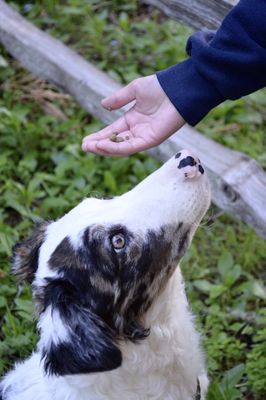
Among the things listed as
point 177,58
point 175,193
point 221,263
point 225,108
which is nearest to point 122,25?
point 177,58

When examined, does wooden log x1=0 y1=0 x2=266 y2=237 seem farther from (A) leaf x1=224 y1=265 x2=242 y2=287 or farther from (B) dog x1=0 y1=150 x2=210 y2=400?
(B) dog x1=0 y1=150 x2=210 y2=400

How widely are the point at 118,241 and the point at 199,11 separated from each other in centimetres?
177

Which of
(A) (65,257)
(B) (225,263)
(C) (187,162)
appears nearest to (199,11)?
(C) (187,162)

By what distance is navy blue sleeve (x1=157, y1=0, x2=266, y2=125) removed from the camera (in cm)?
317

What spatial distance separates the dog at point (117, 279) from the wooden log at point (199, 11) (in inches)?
48.9

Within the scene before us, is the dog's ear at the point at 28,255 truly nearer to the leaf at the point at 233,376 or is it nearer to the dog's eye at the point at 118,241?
the dog's eye at the point at 118,241

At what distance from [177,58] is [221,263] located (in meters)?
2.14

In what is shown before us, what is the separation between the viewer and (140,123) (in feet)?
11.9

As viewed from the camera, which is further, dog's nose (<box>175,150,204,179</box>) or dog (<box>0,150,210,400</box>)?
dog's nose (<box>175,150,204,179</box>)

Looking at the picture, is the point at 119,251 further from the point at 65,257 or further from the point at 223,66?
the point at 223,66

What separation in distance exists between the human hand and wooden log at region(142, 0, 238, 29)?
33.7 inches

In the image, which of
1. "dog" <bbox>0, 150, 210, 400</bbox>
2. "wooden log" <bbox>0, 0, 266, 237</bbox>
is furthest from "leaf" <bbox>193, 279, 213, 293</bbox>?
"dog" <bbox>0, 150, 210, 400</bbox>

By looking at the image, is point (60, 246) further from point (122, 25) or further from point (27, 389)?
point (122, 25)

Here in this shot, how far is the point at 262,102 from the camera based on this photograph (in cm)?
582
